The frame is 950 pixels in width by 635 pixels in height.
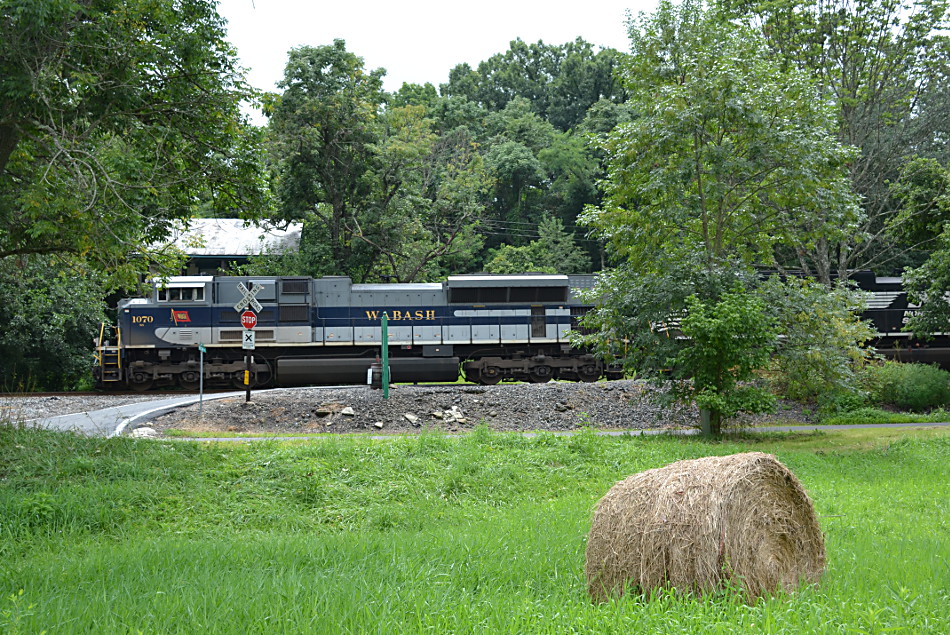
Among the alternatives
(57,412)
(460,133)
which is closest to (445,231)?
(460,133)

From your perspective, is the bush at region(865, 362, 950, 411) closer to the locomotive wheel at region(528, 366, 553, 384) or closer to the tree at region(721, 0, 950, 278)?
the tree at region(721, 0, 950, 278)

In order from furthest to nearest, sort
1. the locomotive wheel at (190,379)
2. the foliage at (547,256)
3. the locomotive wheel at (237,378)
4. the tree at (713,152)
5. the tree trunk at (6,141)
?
the foliage at (547,256) < the locomotive wheel at (237,378) < the locomotive wheel at (190,379) < the tree at (713,152) < the tree trunk at (6,141)

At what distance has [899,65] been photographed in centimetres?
2406

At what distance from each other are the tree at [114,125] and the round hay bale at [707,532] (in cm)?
779

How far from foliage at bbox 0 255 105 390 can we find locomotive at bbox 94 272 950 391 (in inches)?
154

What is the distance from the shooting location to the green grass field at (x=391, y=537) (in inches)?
162

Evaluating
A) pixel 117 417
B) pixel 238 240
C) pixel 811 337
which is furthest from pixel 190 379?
pixel 811 337

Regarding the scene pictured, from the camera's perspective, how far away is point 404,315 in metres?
25.7

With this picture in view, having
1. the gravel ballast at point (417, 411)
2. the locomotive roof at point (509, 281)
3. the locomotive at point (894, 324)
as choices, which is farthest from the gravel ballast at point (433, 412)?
the locomotive at point (894, 324)

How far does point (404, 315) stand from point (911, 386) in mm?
16270

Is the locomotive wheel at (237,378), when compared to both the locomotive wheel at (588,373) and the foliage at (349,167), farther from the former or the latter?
the locomotive wheel at (588,373)

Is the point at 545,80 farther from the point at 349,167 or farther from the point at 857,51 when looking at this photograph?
the point at 857,51

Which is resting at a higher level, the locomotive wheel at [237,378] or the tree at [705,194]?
the tree at [705,194]

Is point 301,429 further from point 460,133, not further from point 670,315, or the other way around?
point 460,133
